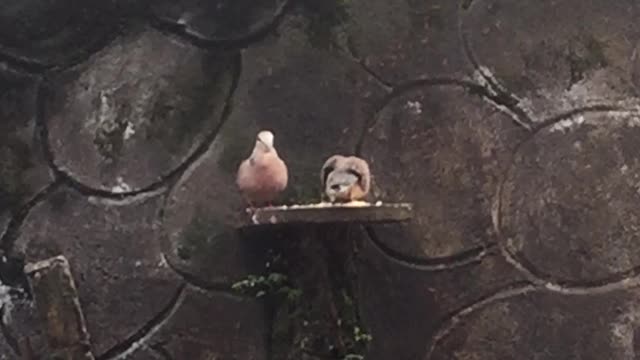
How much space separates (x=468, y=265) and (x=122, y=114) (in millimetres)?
578

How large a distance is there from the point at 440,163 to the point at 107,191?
512mm

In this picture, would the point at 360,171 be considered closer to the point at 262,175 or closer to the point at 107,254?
the point at 262,175

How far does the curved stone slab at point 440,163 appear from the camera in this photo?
6.24 feet

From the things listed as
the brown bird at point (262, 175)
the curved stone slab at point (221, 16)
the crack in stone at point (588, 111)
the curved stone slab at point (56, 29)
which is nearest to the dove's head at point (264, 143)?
the brown bird at point (262, 175)

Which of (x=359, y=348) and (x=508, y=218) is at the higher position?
(x=508, y=218)

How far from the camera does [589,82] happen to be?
6.42 ft

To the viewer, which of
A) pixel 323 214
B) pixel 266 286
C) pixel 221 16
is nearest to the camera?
pixel 323 214

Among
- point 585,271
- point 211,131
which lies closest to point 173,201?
point 211,131

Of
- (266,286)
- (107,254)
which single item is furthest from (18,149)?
(266,286)

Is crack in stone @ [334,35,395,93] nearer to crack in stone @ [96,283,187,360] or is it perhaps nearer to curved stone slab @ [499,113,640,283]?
curved stone slab @ [499,113,640,283]

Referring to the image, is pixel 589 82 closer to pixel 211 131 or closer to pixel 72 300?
pixel 211 131

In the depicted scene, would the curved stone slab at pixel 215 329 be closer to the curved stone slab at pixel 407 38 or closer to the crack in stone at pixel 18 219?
the crack in stone at pixel 18 219

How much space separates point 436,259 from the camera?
1898 mm

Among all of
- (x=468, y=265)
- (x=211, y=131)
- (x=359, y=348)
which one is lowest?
(x=359, y=348)
